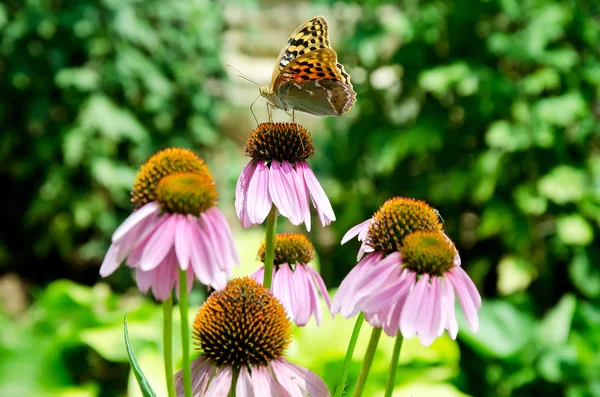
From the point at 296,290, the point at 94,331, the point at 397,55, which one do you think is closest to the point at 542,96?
the point at 397,55

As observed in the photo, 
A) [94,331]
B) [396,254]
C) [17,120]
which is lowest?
[396,254]

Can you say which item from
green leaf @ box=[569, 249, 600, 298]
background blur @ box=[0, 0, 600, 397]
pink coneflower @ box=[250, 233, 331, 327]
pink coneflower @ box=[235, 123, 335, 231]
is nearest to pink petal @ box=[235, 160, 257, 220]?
pink coneflower @ box=[235, 123, 335, 231]

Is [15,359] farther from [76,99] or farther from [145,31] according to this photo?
[145,31]

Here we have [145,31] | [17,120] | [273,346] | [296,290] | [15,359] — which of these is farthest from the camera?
[17,120]

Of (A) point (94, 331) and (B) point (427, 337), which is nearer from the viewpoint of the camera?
(B) point (427, 337)

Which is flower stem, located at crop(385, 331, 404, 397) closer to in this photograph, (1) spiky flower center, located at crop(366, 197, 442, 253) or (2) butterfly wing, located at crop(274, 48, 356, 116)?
(1) spiky flower center, located at crop(366, 197, 442, 253)

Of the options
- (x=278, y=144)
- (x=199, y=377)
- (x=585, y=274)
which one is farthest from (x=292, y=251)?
(x=585, y=274)
